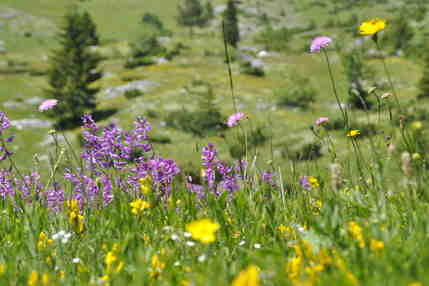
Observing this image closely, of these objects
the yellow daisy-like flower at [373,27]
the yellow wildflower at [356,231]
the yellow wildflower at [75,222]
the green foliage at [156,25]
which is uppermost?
the green foliage at [156,25]

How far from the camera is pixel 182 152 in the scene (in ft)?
92.8

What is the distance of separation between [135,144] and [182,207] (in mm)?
961

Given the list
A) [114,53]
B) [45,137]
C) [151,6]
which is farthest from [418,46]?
[151,6]

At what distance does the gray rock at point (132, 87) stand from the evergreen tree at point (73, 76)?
1.85 meters

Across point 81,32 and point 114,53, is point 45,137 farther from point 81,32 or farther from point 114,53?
point 114,53

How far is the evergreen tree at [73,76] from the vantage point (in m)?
38.6

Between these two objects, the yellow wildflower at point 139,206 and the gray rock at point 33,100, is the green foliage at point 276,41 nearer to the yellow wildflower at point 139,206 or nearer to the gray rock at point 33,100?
the gray rock at point 33,100

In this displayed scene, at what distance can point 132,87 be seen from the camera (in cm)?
4091

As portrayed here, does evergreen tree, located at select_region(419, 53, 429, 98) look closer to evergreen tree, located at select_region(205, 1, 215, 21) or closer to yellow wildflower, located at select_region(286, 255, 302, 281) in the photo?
yellow wildflower, located at select_region(286, 255, 302, 281)

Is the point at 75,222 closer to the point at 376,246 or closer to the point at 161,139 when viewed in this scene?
the point at 376,246

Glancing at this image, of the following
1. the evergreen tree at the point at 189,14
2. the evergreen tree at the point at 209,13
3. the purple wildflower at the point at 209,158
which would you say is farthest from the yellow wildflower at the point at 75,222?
the evergreen tree at the point at 209,13

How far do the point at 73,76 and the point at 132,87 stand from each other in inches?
250

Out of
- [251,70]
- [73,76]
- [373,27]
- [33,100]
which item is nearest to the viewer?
[373,27]

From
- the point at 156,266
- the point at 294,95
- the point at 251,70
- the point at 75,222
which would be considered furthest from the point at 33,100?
the point at 156,266
